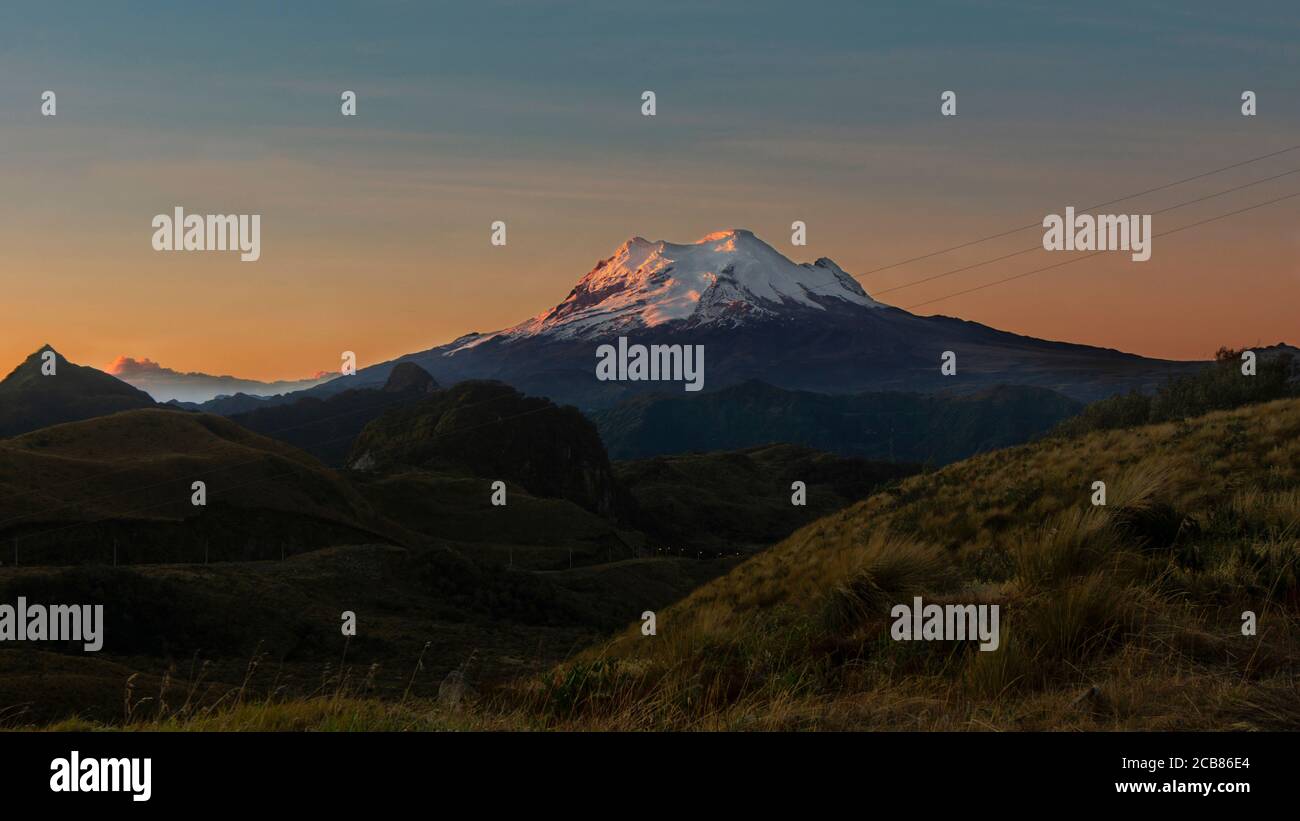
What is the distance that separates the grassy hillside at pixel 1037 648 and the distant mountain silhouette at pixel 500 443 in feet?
469

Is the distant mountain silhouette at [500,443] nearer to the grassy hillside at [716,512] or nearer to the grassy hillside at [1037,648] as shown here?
the grassy hillside at [716,512]

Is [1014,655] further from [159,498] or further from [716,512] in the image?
[716,512]

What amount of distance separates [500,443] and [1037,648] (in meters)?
162

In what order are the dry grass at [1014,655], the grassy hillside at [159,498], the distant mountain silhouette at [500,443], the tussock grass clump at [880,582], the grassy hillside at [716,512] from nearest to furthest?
1. the dry grass at [1014,655]
2. the tussock grass clump at [880,582]
3. the grassy hillside at [159,498]
4. the grassy hillside at [716,512]
5. the distant mountain silhouette at [500,443]

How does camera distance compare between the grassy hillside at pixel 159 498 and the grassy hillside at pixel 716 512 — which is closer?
the grassy hillside at pixel 159 498

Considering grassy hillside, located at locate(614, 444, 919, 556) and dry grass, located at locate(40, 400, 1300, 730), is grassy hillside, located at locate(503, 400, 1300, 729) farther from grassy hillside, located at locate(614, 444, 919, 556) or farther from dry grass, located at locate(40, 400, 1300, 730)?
grassy hillside, located at locate(614, 444, 919, 556)

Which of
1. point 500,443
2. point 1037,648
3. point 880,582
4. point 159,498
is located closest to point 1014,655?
point 1037,648

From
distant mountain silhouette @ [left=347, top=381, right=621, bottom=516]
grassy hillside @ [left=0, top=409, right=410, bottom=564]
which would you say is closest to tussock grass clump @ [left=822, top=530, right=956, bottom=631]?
grassy hillside @ [left=0, top=409, right=410, bottom=564]

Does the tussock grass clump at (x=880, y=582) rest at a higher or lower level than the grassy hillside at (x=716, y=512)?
higher

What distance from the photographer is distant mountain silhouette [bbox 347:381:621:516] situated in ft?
525

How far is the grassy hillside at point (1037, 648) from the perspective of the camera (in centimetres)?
701

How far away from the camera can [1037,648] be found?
8.20 meters

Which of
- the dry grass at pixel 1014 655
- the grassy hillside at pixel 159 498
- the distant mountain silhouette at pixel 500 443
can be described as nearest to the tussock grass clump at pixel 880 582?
the dry grass at pixel 1014 655

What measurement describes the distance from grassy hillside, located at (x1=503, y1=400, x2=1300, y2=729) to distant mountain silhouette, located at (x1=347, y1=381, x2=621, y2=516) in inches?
5633
